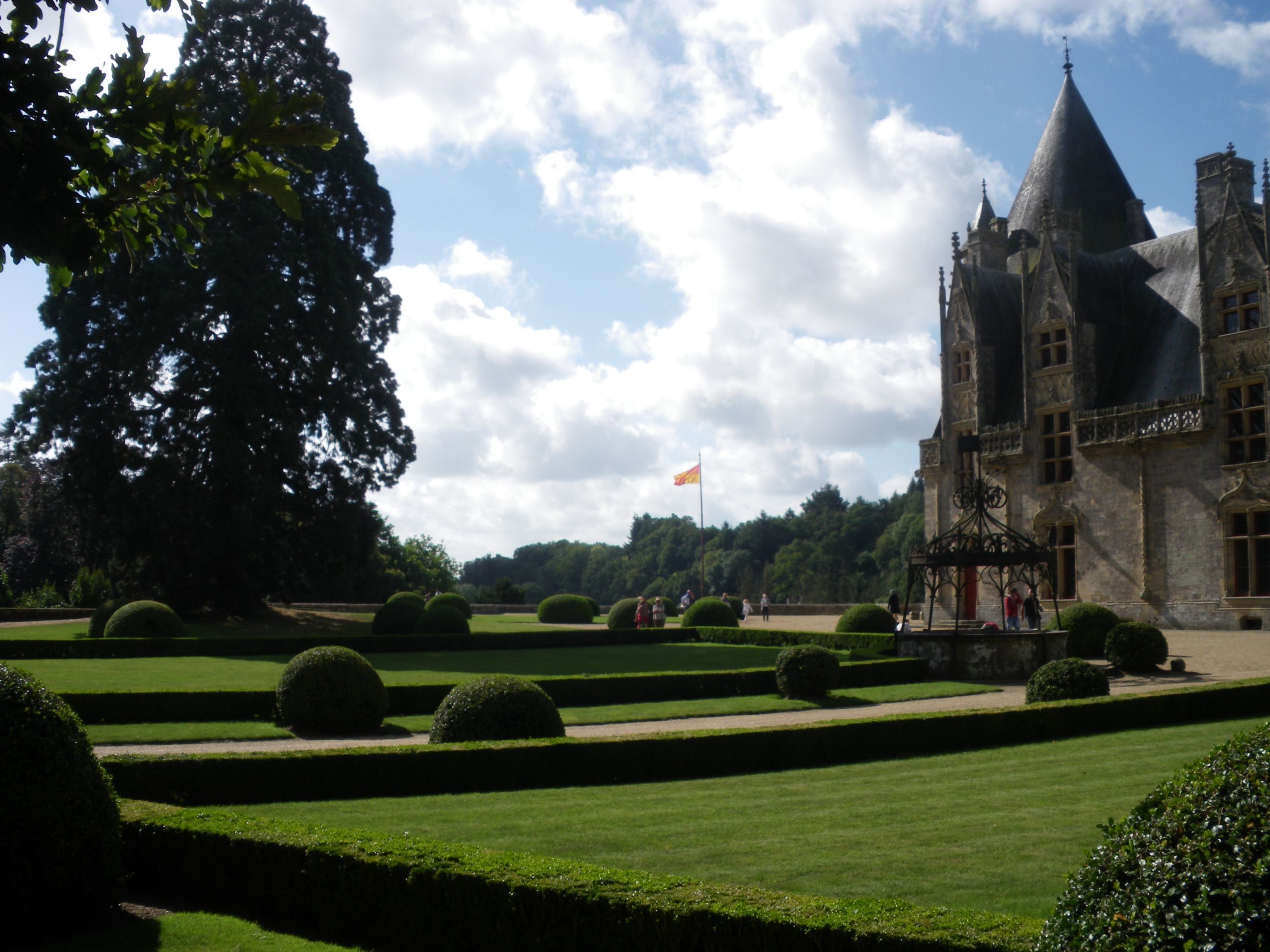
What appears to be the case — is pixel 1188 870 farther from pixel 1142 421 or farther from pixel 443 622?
pixel 1142 421

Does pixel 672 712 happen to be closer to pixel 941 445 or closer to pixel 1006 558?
pixel 1006 558

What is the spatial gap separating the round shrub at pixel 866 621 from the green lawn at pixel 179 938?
2725 cm

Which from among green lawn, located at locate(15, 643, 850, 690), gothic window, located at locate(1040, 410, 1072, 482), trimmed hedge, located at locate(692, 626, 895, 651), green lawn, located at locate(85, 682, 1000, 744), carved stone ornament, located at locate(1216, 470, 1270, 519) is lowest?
green lawn, located at locate(85, 682, 1000, 744)

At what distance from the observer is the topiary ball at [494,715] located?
1441 centimetres

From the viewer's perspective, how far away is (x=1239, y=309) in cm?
3441

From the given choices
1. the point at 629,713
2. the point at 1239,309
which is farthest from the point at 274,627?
the point at 1239,309

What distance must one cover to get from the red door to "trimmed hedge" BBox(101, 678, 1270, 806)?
25.2 metres

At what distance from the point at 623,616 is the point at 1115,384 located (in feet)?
67.9

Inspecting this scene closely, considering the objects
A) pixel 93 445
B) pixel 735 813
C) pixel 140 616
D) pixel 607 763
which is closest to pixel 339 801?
pixel 607 763

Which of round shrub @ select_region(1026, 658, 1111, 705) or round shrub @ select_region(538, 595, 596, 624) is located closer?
round shrub @ select_region(1026, 658, 1111, 705)

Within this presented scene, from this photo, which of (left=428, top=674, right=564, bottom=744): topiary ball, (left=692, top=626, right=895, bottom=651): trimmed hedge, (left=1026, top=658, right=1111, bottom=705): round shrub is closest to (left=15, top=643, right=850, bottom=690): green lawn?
(left=692, top=626, right=895, bottom=651): trimmed hedge

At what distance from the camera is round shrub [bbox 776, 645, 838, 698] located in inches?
875

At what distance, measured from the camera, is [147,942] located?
23.8 ft

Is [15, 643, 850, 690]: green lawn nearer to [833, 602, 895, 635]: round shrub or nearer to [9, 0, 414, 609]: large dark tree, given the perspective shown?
[833, 602, 895, 635]: round shrub
